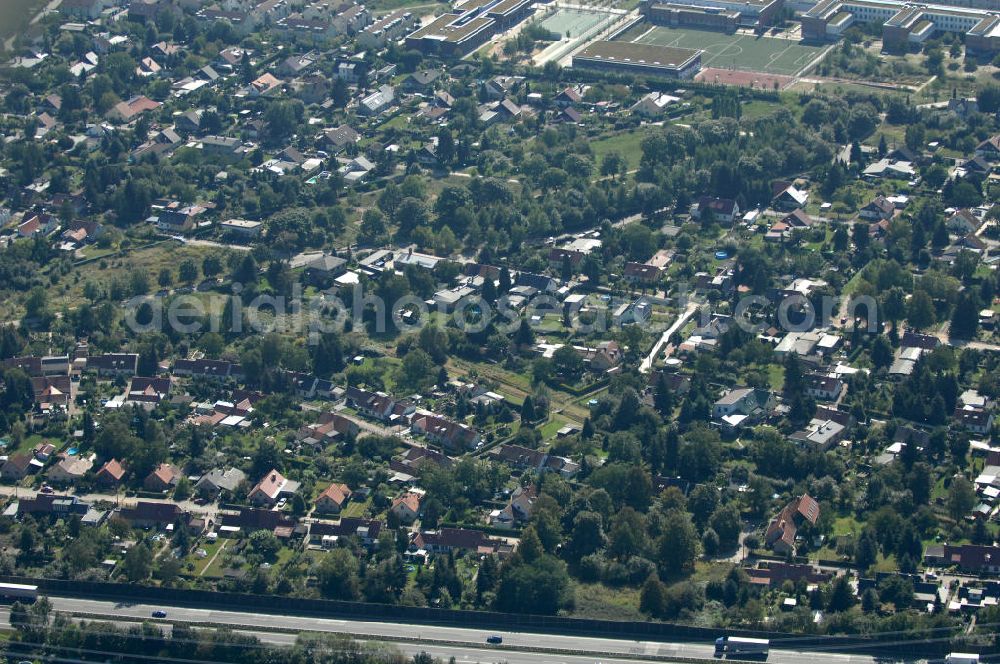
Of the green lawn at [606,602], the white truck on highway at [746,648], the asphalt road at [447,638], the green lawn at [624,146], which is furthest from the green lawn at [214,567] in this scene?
the green lawn at [624,146]

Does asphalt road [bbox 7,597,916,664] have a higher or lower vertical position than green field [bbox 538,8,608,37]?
higher

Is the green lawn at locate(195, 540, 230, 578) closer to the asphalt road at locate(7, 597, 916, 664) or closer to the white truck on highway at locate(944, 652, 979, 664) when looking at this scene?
the asphalt road at locate(7, 597, 916, 664)

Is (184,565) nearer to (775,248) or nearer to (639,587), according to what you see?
(639,587)

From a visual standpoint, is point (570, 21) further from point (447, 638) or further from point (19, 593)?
point (19, 593)

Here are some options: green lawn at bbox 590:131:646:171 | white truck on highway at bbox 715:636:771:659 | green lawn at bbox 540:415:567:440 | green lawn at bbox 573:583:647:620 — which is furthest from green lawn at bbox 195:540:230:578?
green lawn at bbox 590:131:646:171

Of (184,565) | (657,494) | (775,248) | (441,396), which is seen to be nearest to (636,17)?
(775,248)

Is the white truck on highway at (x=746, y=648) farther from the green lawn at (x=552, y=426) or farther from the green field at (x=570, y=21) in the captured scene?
the green field at (x=570, y=21)
